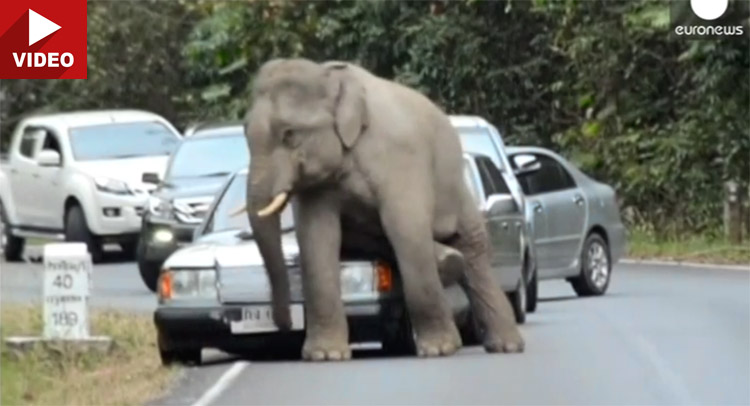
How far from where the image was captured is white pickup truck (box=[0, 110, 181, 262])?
104ft

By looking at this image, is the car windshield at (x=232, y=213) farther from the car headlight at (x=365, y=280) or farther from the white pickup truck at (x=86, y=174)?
the white pickup truck at (x=86, y=174)

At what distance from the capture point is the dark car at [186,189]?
86.5 feet

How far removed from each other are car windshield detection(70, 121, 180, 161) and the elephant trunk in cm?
1471

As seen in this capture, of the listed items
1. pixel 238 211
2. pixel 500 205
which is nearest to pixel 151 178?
pixel 500 205

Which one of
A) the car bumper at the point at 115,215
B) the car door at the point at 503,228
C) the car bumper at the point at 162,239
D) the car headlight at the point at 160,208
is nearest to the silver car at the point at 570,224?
the car bumper at the point at 162,239

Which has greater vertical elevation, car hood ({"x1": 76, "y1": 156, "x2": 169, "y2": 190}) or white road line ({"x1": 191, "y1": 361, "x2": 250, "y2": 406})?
car hood ({"x1": 76, "y1": 156, "x2": 169, "y2": 190})

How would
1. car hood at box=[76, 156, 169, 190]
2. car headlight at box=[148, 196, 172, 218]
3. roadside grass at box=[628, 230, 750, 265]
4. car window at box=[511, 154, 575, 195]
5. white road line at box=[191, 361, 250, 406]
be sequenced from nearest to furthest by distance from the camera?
white road line at box=[191, 361, 250, 406]
car window at box=[511, 154, 575, 195]
car headlight at box=[148, 196, 172, 218]
roadside grass at box=[628, 230, 750, 265]
car hood at box=[76, 156, 169, 190]

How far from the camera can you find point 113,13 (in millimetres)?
44031

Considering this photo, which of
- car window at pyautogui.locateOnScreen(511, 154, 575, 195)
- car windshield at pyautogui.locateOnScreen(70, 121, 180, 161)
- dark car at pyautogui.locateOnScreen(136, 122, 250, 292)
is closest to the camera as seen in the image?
car window at pyautogui.locateOnScreen(511, 154, 575, 195)

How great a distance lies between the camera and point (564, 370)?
17.3 metres

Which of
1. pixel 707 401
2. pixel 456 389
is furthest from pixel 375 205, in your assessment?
pixel 707 401

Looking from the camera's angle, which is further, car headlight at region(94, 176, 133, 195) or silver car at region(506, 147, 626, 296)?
car headlight at region(94, 176, 133, 195)

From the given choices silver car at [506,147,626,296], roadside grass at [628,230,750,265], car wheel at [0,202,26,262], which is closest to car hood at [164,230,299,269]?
silver car at [506,147,626,296]

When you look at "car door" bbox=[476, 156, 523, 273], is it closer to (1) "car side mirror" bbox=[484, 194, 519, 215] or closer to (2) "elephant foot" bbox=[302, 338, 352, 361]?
(1) "car side mirror" bbox=[484, 194, 519, 215]
